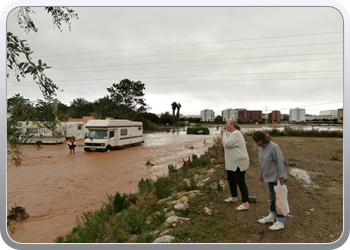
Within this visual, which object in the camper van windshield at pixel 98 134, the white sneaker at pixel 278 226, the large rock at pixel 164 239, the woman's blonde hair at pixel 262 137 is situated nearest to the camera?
the large rock at pixel 164 239

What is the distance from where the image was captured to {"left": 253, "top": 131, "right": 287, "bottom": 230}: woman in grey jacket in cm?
275

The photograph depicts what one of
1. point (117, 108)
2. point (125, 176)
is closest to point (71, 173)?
point (125, 176)

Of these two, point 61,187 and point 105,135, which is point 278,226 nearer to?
point 61,187

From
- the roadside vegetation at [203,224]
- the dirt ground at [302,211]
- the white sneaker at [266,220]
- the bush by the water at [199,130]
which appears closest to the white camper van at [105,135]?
the roadside vegetation at [203,224]

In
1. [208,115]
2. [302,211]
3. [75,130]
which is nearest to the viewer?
[302,211]

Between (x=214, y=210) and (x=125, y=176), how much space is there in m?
7.31

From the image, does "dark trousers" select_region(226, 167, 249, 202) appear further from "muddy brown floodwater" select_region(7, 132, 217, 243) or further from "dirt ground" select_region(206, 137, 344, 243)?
"muddy brown floodwater" select_region(7, 132, 217, 243)

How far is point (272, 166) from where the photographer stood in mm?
2848

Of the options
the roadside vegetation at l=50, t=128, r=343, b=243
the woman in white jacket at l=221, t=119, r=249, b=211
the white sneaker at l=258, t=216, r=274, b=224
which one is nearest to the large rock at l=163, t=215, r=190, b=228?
the roadside vegetation at l=50, t=128, r=343, b=243

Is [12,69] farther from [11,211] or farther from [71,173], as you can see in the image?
[71,173]

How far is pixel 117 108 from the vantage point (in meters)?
38.9

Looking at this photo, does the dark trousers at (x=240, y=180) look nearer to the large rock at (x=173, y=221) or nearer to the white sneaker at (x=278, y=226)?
the white sneaker at (x=278, y=226)

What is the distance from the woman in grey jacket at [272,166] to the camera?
2746mm

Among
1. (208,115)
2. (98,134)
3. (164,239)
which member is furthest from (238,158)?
(208,115)
